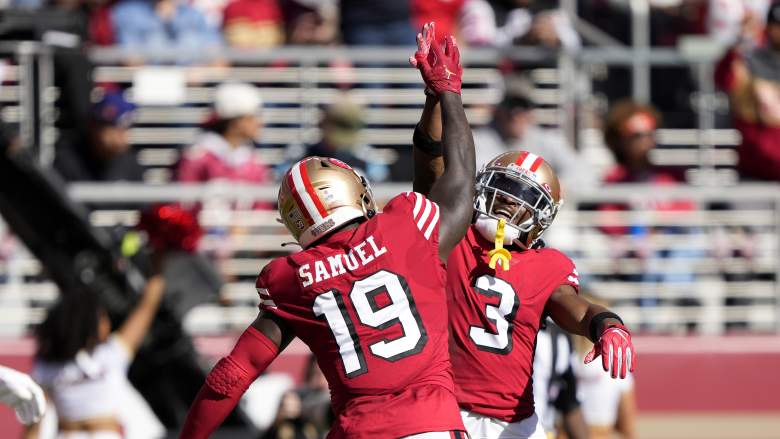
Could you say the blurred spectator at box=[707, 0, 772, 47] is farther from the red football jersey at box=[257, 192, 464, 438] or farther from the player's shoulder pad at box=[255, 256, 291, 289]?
the player's shoulder pad at box=[255, 256, 291, 289]

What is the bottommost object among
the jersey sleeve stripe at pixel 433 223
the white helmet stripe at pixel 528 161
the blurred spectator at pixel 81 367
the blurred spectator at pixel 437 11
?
the blurred spectator at pixel 81 367

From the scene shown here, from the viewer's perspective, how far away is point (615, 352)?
17.5ft

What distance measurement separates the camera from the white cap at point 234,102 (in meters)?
11.1

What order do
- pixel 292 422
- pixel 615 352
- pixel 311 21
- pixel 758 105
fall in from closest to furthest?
1. pixel 615 352
2. pixel 292 422
3. pixel 758 105
4. pixel 311 21

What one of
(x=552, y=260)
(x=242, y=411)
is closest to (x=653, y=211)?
(x=242, y=411)

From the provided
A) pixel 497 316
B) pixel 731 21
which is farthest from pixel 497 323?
pixel 731 21

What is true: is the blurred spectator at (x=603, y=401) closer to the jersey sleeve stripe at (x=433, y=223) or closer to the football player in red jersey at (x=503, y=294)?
the football player in red jersey at (x=503, y=294)

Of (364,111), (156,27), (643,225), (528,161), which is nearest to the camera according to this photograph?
(528,161)

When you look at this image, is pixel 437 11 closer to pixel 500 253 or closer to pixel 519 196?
pixel 519 196

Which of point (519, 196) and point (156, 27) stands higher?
point (156, 27)

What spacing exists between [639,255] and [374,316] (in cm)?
639

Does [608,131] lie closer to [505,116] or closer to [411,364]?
[505,116]

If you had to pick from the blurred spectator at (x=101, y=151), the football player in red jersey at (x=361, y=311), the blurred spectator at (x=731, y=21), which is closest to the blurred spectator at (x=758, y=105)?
the blurred spectator at (x=731, y=21)

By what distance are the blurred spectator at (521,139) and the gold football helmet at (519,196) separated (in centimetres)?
475
